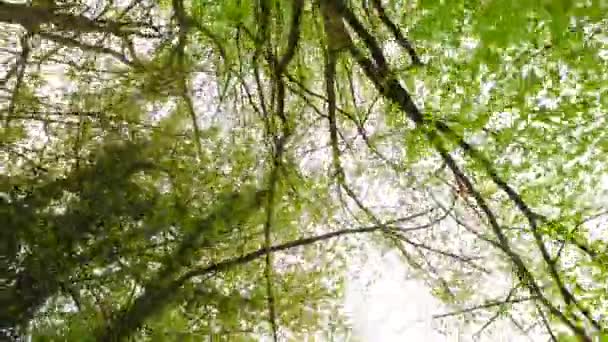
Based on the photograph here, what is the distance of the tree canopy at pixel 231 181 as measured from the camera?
0.87 m

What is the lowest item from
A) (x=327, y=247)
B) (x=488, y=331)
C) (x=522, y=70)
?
(x=488, y=331)

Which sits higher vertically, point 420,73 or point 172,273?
point 420,73

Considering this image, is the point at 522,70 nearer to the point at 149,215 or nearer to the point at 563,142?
the point at 563,142

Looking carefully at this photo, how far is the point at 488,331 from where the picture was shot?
87cm

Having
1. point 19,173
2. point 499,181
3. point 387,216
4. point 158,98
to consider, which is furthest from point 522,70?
point 19,173

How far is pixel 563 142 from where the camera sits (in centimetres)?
77

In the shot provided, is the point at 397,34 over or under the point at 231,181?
over

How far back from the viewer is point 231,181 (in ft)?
2.99

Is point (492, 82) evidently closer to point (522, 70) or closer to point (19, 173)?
point (522, 70)

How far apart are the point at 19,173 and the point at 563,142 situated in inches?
24.2

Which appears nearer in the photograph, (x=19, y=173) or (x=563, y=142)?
(x=563, y=142)

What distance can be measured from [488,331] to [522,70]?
0.31 m

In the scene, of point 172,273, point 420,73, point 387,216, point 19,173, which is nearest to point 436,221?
point 387,216

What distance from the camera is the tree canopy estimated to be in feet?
2.85
